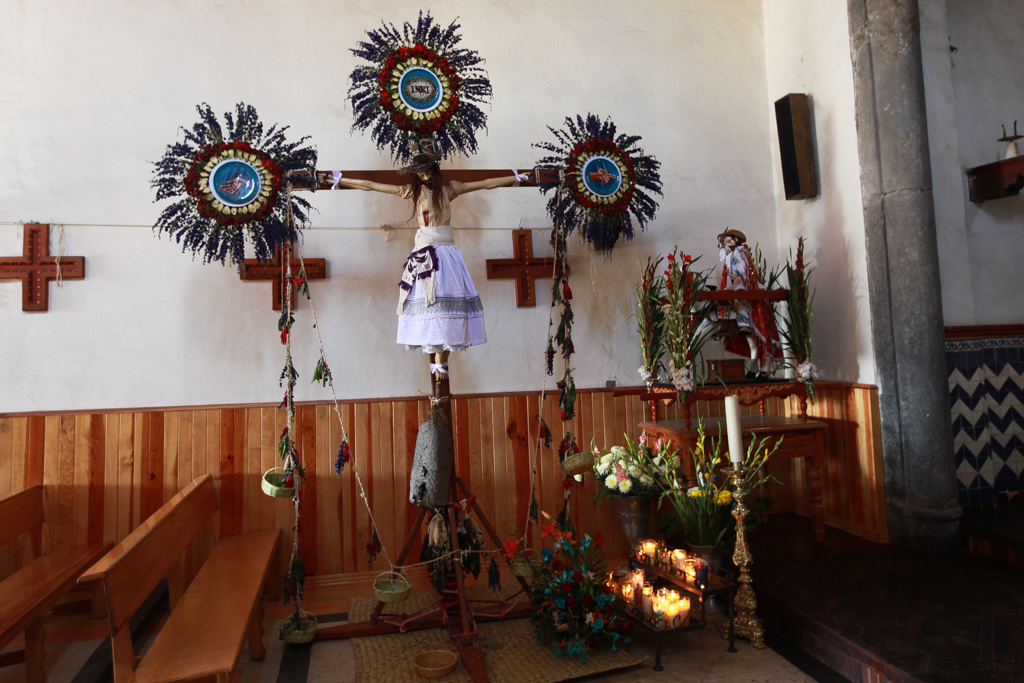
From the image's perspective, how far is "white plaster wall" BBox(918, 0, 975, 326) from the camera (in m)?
3.69

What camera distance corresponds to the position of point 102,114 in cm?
368

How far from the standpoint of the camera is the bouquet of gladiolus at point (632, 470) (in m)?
3.52

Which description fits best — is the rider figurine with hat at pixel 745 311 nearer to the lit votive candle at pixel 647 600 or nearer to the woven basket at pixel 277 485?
the lit votive candle at pixel 647 600

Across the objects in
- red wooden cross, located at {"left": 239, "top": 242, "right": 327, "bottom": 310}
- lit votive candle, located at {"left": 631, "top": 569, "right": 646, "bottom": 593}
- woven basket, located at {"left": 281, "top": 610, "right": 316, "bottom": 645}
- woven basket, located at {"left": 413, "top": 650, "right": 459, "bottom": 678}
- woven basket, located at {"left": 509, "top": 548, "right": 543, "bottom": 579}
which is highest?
red wooden cross, located at {"left": 239, "top": 242, "right": 327, "bottom": 310}

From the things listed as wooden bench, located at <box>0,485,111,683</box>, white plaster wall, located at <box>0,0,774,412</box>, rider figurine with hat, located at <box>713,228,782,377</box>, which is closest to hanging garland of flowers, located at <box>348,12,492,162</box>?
white plaster wall, located at <box>0,0,774,412</box>

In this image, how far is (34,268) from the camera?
139 inches

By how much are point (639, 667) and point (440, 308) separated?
1.78 metres

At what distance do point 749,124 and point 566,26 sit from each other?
1.42m

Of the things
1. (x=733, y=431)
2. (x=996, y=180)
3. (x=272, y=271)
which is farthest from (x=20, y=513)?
(x=996, y=180)

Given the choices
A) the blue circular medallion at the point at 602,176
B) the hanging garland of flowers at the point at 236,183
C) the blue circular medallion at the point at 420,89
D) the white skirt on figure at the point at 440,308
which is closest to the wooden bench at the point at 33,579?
the hanging garland of flowers at the point at 236,183

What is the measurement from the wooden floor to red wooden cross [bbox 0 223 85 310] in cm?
407

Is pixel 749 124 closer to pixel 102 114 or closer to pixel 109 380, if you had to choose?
pixel 102 114

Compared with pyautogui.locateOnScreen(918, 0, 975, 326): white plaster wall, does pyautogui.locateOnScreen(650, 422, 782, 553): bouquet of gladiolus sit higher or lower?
lower

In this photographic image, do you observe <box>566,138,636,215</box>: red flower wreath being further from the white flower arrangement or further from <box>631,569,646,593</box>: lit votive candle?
<box>631,569,646,593</box>: lit votive candle
